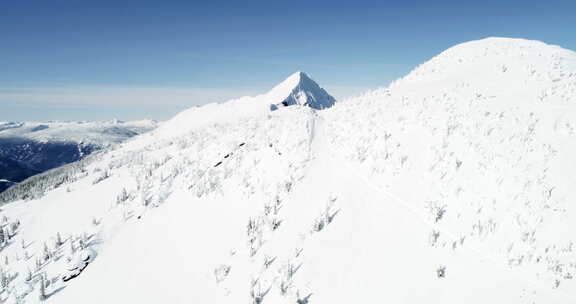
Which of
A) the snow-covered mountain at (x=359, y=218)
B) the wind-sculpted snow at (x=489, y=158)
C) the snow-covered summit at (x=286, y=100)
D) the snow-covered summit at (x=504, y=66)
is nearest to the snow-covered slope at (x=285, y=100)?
the snow-covered summit at (x=286, y=100)

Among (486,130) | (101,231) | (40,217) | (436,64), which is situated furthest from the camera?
(436,64)

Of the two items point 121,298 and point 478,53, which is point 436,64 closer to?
point 478,53

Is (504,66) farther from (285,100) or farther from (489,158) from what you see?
(285,100)

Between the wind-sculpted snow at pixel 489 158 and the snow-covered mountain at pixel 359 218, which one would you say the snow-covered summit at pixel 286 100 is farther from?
the snow-covered mountain at pixel 359 218

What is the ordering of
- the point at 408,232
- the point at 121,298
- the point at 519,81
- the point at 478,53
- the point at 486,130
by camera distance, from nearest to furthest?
the point at 408,232 < the point at 121,298 < the point at 486,130 < the point at 519,81 < the point at 478,53

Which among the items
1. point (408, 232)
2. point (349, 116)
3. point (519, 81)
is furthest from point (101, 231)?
point (519, 81)

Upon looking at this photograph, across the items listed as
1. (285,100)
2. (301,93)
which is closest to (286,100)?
(285,100)

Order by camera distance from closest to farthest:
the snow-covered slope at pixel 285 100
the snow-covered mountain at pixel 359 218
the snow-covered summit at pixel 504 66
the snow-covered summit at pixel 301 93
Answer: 1. the snow-covered mountain at pixel 359 218
2. the snow-covered summit at pixel 504 66
3. the snow-covered slope at pixel 285 100
4. the snow-covered summit at pixel 301 93

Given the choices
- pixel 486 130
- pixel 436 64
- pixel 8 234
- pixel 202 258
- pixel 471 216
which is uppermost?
pixel 436 64
